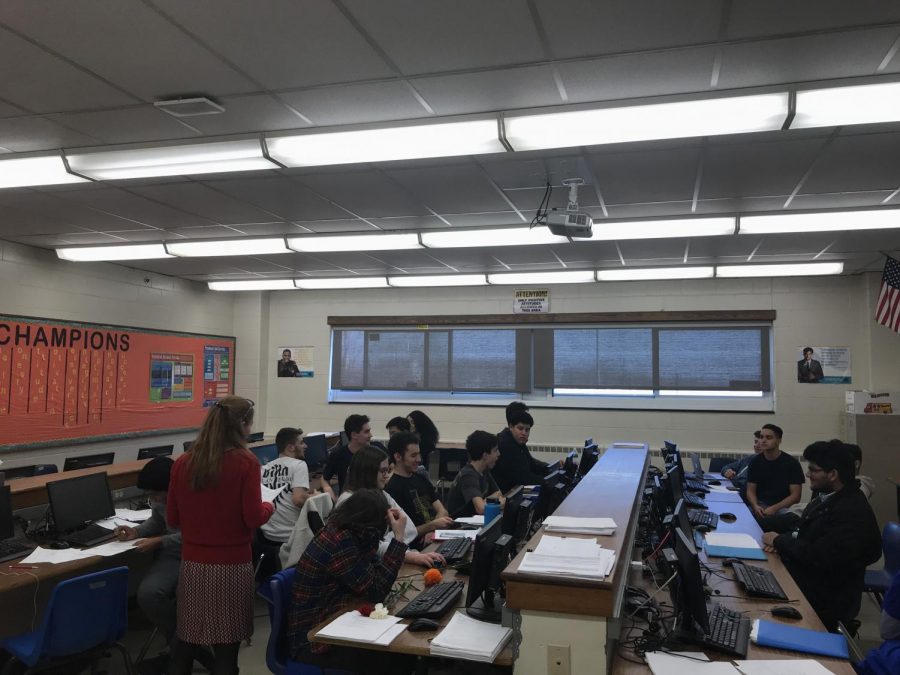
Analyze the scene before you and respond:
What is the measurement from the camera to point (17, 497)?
12.8 feet

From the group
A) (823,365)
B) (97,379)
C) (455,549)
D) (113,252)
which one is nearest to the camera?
(455,549)

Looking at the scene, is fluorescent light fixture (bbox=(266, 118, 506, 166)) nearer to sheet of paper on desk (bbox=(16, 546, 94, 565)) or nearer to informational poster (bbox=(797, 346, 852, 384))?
sheet of paper on desk (bbox=(16, 546, 94, 565))

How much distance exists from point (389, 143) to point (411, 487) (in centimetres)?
213

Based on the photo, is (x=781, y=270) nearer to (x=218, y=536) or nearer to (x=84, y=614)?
(x=218, y=536)

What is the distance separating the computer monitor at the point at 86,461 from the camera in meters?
4.98

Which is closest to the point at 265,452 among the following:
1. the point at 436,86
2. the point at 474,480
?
the point at 474,480

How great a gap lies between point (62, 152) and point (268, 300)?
18.5ft

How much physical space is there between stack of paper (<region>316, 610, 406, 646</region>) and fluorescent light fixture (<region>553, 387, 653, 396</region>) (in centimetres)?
596

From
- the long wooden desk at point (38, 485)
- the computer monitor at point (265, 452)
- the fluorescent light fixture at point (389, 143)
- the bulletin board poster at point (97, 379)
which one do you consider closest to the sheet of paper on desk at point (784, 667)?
the fluorescent light fixture at point (389, 143)

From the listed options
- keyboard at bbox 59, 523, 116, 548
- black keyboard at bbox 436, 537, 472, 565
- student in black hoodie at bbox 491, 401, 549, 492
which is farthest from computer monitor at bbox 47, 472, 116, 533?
student in black hoodie at bbox 491, 401, 549, 492

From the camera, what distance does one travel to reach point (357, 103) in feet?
9.73

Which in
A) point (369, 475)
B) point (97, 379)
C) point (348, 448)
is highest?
point (97, 379)

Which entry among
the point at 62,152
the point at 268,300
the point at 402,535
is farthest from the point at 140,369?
the point at 402,535

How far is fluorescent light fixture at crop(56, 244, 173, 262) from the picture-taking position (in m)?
6.14
